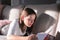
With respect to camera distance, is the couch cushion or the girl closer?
the girl

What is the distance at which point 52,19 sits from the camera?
84.8 inches

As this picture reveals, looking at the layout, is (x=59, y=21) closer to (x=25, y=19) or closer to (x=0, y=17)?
(x=25, y=19)

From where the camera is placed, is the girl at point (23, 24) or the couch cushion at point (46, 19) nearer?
the girl at point (23, 24)

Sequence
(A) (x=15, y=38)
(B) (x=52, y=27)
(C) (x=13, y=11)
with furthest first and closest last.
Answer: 1. (C) (x=13, y=11)
2. (B) (x=52, y=27)
3. (A) (x=15, y=38)

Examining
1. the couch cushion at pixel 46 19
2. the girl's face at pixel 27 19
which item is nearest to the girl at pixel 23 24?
the girl's face at pixel 27 19

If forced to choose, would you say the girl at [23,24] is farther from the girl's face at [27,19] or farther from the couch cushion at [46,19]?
the couch cushion at [46,19]

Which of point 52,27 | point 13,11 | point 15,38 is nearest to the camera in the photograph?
point 15,38

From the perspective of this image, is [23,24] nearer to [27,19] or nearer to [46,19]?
[27,19]

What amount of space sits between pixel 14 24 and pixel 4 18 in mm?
597

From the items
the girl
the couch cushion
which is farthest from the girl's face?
the couch cushion

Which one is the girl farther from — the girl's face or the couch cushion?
the couch cushion

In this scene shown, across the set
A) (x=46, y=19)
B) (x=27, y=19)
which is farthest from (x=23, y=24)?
(x=46, y=19)

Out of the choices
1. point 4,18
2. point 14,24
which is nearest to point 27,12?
point 14,24

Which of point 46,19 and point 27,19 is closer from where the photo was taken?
point 27,19
